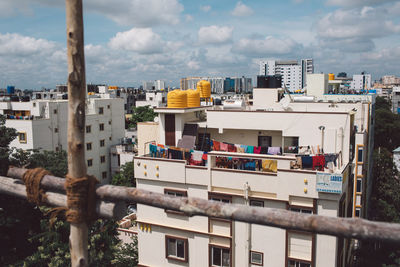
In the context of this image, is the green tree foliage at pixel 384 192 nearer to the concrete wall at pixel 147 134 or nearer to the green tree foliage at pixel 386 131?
the green tree foliage at pixel 386 131

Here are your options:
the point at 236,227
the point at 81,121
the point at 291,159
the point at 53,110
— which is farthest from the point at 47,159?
the point at 81,121

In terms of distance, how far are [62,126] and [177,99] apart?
29612mm

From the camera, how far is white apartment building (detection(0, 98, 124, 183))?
140 feet

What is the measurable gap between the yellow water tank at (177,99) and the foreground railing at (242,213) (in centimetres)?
1682

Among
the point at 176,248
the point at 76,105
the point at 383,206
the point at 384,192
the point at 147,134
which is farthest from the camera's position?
the point at 384,192

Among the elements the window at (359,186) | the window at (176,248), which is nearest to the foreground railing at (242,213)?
the window at (176,248)

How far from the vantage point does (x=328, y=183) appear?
594 inches

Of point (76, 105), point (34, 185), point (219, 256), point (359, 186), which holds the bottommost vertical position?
point (219, 256)

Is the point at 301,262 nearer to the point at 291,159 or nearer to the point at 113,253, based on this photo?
the point at 291,159

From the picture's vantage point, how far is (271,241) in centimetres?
1628

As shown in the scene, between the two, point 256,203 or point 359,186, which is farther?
point 359,186

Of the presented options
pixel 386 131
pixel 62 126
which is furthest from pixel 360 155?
pixel 386 131

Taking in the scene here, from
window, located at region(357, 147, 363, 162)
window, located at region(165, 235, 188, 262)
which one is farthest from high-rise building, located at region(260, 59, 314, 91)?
window, located at region(165, 235, 188, 262)

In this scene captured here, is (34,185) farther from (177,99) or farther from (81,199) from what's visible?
(177,99)
